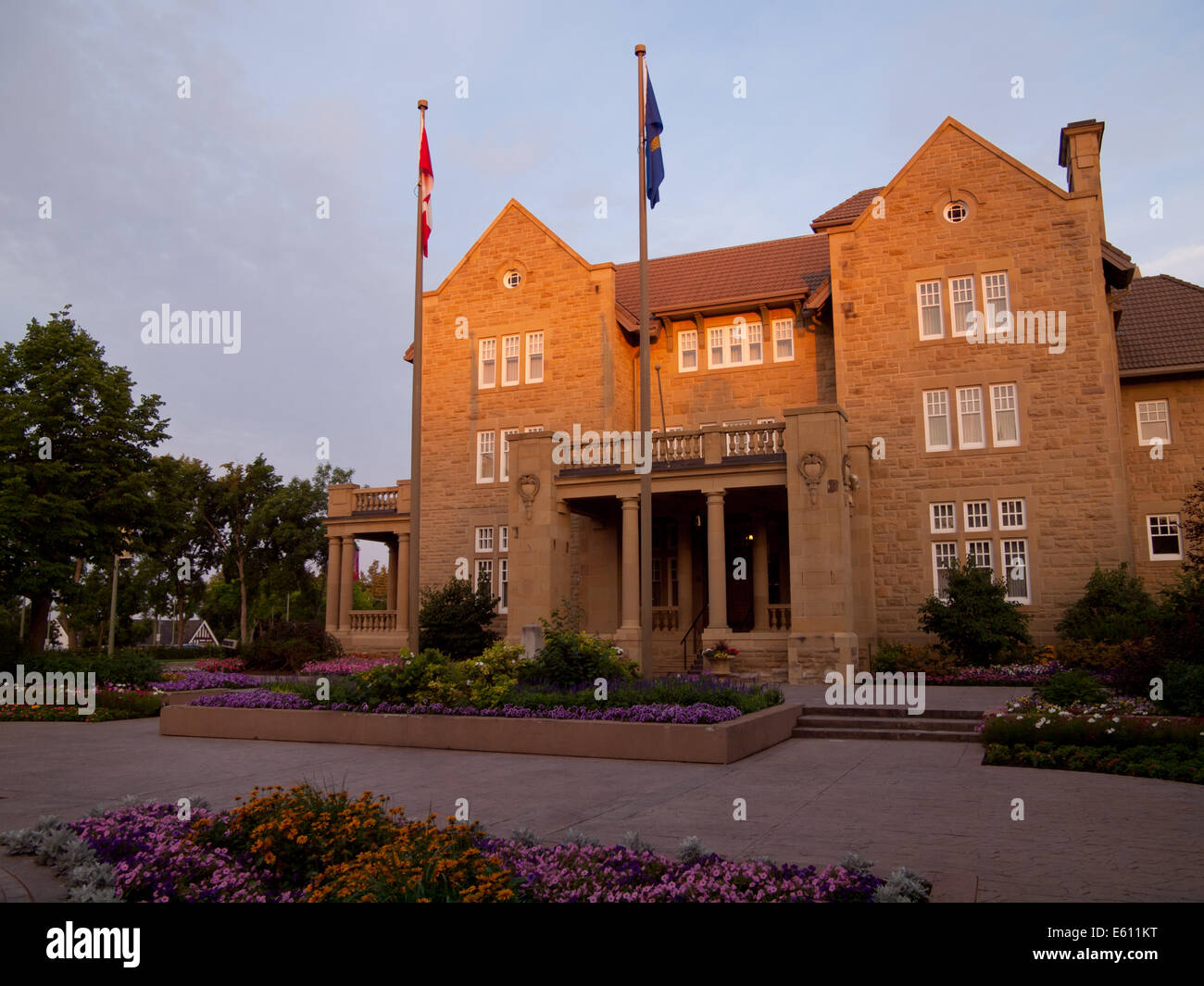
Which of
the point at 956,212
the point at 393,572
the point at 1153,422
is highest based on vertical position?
the point at 956,212

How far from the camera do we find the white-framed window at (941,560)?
25859 mm

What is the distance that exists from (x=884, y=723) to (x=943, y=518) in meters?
→ 12.3

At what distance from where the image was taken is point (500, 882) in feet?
18.0

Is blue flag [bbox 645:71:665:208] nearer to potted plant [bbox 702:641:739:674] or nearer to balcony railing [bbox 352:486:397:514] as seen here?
potted plant [bbox 702:641:739:674]

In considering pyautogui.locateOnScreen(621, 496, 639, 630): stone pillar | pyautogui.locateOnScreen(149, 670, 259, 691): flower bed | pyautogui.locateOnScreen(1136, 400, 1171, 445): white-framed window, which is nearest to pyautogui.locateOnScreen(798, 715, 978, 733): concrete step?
pyautogui.locateOnScreen(621, 496, 639, 630): stone pillar

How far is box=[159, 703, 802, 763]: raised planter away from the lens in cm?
1274

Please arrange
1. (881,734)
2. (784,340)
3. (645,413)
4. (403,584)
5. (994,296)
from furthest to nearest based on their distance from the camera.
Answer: (403,584)
(784,340)
(994,296)
(645,413)
(881,734)

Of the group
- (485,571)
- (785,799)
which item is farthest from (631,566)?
(785,799)

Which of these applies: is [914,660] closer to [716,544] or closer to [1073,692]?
[716,544]

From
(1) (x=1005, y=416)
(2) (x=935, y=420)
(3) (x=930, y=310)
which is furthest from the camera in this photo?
(3) (x=930, y=310)

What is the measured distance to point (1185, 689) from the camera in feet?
43.0

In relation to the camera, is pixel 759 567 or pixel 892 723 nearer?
pixel 892 723
